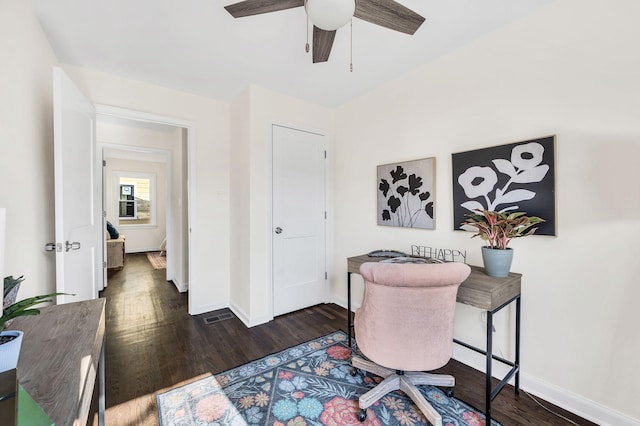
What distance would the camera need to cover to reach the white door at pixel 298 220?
283 cm

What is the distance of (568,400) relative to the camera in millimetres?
1553

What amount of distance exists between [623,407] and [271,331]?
236 cm

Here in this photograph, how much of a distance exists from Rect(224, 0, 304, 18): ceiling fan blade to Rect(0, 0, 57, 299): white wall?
1150 mm

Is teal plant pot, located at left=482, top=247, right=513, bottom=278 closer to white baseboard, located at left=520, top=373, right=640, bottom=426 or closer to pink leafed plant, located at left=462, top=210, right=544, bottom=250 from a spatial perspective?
pink leafed plant, located at left=462, top=210, right=544, bottom=250

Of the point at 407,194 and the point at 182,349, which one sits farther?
the point at 407,194

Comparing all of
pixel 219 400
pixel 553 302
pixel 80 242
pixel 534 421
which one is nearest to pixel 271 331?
pixel 219 400

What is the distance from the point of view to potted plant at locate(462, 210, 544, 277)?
61.7 inches

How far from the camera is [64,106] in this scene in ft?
5.42

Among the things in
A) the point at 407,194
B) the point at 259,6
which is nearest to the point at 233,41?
the point at 259,6

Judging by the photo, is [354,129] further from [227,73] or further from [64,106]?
[64,106]

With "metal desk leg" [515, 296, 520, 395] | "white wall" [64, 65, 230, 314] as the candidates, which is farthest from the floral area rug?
"white wall" [64, 65, 230, 314]

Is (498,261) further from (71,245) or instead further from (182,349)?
(71,245)

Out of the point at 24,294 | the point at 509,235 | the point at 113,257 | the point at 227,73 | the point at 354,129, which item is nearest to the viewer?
the point at 24,294

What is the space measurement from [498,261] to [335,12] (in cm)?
163
